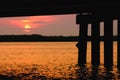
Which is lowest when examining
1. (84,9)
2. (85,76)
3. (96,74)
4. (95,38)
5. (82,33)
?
(96,74)

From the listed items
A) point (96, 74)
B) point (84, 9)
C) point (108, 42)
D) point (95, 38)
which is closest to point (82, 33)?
point (95, 38)

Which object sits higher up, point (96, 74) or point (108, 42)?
point (108, 42)

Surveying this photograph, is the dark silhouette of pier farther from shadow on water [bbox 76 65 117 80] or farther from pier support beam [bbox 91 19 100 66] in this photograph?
shadow on water [bbox 76 65 117 80]

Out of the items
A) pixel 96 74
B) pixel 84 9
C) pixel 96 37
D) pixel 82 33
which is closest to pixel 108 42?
pixel 84 9

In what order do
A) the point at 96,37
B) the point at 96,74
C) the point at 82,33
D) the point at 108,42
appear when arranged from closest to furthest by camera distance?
1. the point at 108,42
2. the point at 96,74
3. the point at 96,37
4. the point at 82,33

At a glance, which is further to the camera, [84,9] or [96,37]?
[96,37]

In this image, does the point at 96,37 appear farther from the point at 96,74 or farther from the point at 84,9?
the point at 84,9

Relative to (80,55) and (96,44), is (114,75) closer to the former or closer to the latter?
(96,44)

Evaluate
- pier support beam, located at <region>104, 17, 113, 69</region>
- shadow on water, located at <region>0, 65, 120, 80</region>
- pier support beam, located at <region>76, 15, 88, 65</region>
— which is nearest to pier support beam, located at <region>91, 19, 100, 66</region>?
pier support beam, located at <region>76, 15, 88, 65</region>

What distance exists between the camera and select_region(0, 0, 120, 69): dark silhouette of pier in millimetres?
26828

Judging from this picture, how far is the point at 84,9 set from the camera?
3070 centimetres

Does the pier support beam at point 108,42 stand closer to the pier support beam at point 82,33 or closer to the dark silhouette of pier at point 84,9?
the dark silhouette of pier at point 84,9

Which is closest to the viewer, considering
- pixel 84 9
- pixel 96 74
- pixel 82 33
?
pixel 84 9

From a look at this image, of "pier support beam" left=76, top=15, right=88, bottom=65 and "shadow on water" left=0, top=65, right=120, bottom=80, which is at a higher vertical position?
"pier support beam" left=76, top=15, right=88, bottom=65
